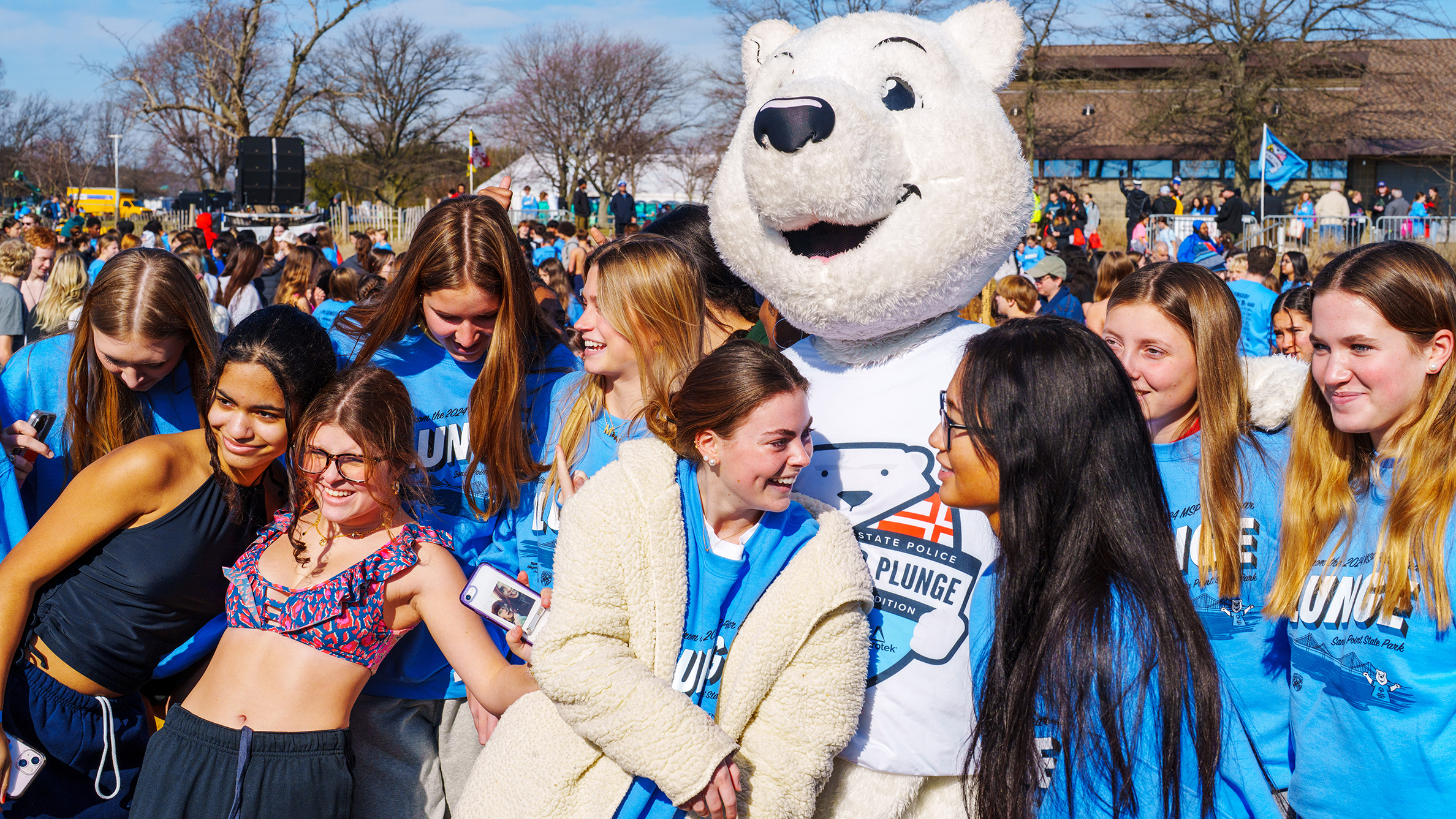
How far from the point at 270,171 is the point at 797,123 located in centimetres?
2059

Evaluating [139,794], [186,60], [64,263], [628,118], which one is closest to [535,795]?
[139,794]

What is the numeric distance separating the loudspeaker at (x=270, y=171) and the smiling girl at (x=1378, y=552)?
68.3 ft

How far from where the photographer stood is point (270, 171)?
20344mm

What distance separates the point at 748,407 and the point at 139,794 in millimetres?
1743

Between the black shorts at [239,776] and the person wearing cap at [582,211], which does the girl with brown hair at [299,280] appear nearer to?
the black shorts at [239,776]

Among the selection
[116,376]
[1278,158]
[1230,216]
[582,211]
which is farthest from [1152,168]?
[116,376]

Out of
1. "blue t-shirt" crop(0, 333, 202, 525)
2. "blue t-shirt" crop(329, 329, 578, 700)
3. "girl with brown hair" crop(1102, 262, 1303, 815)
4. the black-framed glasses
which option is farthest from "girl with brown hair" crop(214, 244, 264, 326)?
the black-framed glasses

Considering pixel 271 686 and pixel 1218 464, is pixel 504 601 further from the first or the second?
pixel 1218 464

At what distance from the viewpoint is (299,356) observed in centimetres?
274

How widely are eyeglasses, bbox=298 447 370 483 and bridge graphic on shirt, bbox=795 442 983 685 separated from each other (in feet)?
3.86

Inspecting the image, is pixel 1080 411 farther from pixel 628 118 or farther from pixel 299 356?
pixel 628 118

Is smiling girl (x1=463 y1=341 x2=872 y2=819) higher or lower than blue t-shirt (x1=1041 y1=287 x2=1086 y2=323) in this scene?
lower

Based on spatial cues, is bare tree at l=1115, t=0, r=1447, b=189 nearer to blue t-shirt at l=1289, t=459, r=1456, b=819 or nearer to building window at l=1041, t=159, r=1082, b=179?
building window at l=1041, t=159, r=1082, b=179

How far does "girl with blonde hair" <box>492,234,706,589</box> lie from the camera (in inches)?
112
